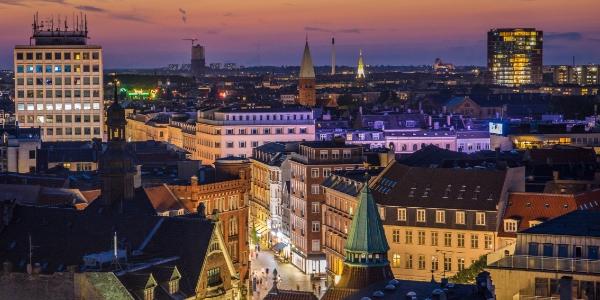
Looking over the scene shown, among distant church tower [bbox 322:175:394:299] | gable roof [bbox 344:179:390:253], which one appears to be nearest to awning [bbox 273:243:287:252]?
gable roof [bbox 344:179:390:253]

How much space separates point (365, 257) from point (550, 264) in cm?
1018

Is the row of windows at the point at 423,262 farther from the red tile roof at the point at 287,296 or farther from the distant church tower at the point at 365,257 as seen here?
the distant church tower at the point at 365,257

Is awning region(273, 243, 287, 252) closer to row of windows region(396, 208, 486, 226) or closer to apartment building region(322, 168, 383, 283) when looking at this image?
apartment building region(322, 168, 383, 283)

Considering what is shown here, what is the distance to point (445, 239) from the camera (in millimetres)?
114125

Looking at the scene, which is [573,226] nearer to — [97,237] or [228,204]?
[97,237]

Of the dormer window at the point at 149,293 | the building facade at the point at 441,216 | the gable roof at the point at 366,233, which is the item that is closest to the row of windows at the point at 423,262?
the building facade at the point at 441,216

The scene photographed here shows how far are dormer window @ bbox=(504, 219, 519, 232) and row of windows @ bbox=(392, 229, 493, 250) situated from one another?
150 cm

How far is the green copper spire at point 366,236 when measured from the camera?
264 feet

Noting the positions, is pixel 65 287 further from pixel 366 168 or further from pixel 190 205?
pixel 366 168

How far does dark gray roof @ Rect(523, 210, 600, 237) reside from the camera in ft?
264

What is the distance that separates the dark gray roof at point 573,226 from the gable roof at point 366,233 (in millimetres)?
8257

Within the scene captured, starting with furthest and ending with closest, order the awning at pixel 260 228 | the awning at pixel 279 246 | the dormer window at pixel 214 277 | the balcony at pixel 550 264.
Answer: the awning at pixel 260 228, the awning at pixel 279 246, the dormer window at pixel 214 277, the balcony at pixel 550 264

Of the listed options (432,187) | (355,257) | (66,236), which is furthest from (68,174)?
(355,257)

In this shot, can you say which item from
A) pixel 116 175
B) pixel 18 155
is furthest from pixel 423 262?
pixel 18 155
